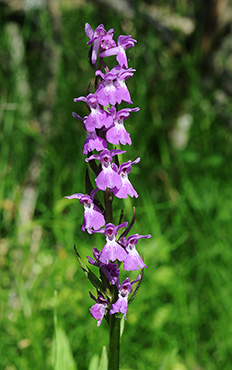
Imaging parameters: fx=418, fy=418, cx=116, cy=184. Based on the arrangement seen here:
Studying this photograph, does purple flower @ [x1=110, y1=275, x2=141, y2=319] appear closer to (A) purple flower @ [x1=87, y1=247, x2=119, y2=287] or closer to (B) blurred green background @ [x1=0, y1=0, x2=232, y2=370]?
(A) purple flower @ [x1=87, y1=247, x2=119, y2=287]

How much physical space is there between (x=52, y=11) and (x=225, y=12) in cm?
122

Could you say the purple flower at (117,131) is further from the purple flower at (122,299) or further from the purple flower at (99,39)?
the purple flower at (122,299)

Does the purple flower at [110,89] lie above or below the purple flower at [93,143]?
above

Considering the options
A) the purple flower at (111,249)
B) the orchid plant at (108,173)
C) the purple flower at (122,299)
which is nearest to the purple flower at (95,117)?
the orchid plant at (108,173)

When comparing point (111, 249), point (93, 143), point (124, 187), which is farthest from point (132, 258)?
point (93, 143)

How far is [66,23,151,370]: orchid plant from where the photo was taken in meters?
1.06

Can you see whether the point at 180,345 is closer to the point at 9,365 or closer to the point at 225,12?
the point at 9,365

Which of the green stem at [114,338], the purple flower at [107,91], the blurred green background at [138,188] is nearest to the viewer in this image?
the purple flower at [107,91]

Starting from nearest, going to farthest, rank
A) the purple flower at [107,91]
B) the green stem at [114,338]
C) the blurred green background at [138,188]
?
1. the purple flower at [107,91]
2. the green stem at [114,338]
3. the blurred green background at [138,188]

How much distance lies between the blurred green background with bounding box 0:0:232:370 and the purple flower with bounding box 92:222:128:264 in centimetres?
68

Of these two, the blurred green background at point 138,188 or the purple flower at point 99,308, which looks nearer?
the purple flower at point 99,308

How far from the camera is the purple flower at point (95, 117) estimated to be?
105 cm

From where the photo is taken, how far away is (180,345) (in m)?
2.12

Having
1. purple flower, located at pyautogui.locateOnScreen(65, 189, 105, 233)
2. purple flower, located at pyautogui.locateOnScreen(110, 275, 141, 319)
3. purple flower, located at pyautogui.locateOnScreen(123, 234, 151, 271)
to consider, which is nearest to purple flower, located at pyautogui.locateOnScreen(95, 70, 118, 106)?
purple flower, located at pyautogui.locateOnScreen(65, 189, 105, 233)
